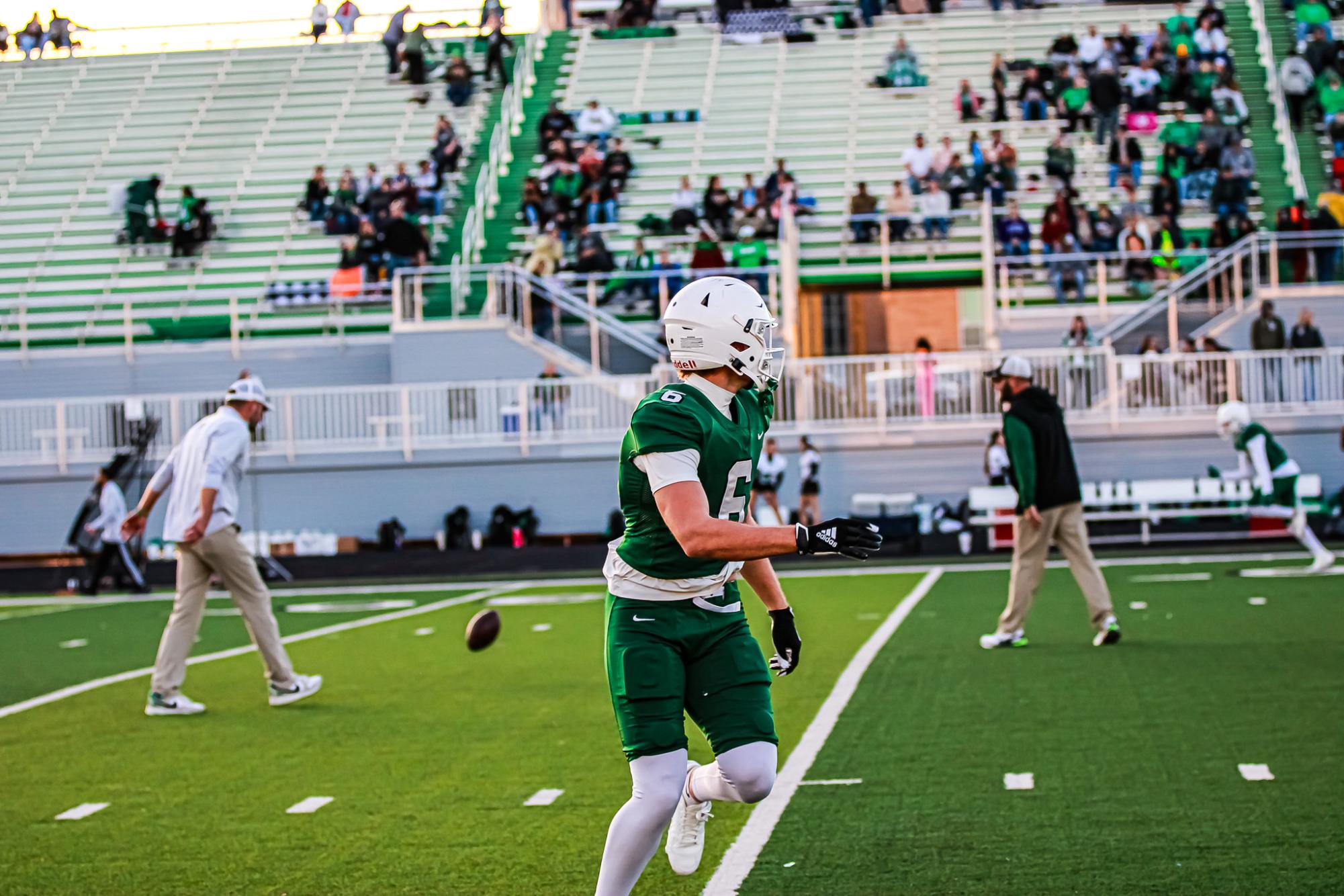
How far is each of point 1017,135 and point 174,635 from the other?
26.4 m

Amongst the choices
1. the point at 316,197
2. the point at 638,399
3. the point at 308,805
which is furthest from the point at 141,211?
the point at 308,805

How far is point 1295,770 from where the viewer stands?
7.50 m

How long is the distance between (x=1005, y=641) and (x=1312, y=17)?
94.4ft

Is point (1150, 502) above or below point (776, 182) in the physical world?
below

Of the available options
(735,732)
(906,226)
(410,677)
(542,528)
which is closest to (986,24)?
(906,226)

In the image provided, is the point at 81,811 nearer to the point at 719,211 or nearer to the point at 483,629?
the point at 483,629

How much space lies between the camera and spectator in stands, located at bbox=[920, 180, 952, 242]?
30.8 meters

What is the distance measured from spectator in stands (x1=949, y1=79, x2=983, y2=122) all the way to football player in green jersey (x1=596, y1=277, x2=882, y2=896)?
3108 centimetres

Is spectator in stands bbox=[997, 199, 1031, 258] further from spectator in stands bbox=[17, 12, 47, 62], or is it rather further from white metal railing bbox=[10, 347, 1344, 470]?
spectator in stands bbox=[17, 12, 47, 62]

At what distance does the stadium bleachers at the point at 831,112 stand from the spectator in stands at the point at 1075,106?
0.33m

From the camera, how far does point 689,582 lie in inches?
196

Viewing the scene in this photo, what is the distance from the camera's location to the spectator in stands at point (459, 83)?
38.7m

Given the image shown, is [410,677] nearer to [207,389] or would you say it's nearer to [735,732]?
[735,732]

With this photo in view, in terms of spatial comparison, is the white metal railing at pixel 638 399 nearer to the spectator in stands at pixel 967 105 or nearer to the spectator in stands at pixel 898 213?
the spectator in stands at pixel 898 213
